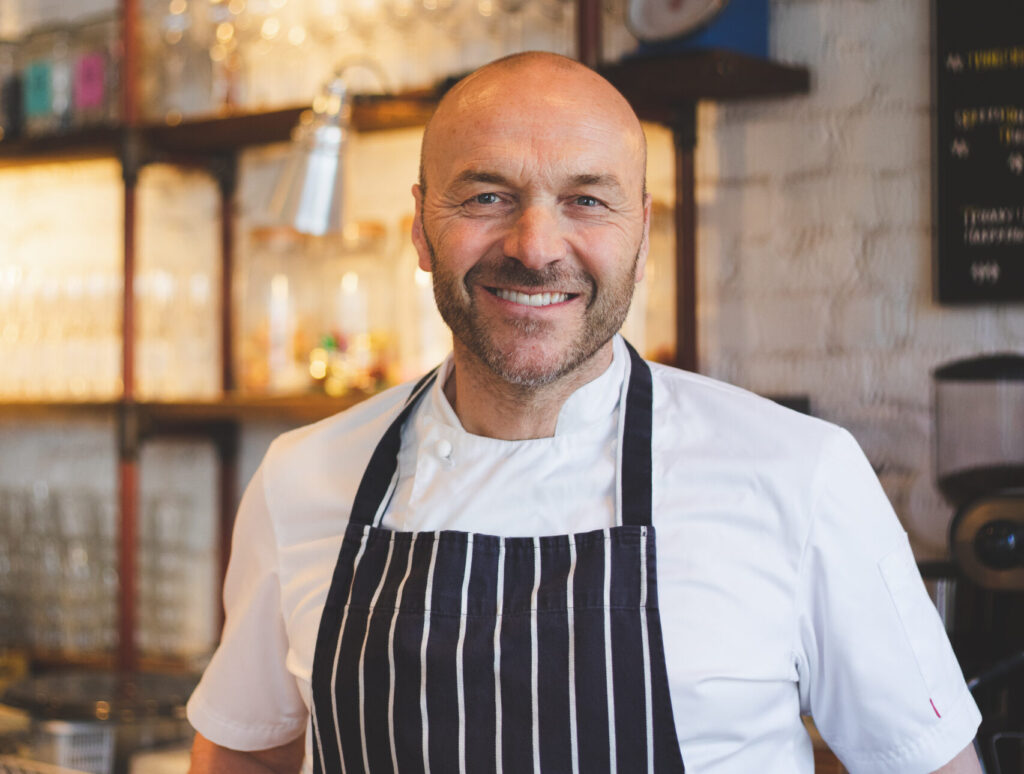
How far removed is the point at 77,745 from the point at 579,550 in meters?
1.49

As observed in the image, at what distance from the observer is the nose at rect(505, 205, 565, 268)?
141 centimetres

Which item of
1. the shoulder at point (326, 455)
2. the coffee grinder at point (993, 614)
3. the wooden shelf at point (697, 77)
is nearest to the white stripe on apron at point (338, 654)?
the shoulder at point (326, 455)

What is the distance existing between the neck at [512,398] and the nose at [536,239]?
0.48 ft

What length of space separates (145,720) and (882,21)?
77.7 inches

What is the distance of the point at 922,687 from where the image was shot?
1.38 meters

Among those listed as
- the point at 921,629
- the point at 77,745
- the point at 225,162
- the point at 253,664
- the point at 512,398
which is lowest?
the point at 77,745

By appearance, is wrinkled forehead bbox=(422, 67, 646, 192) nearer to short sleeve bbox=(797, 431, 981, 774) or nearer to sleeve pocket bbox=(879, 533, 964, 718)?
short sleeve bbox=(797, 431, 981, 774)

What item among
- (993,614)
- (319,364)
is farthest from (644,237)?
(319,364)

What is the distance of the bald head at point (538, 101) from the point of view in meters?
1.46

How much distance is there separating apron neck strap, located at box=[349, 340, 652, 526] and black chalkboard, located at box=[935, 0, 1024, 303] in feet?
2.96

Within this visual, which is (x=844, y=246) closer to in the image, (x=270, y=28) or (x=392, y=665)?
(x=392, y=665)

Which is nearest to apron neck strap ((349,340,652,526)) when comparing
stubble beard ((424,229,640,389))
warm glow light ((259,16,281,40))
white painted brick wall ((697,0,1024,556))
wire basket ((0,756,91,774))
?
stubble beard ((424,229,640,389))

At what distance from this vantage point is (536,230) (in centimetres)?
142

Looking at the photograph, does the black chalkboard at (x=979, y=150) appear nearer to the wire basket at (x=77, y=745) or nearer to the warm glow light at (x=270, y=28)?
the warm glow light at (x=270, y=28)
